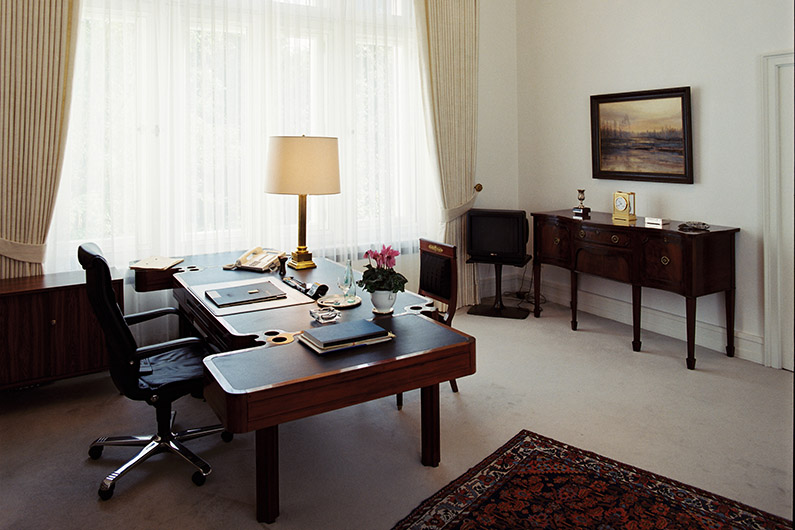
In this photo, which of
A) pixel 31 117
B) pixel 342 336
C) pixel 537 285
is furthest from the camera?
pixel 537 285

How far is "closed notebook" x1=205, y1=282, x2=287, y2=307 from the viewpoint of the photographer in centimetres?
292

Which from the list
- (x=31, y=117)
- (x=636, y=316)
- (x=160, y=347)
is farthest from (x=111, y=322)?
(x=636, y=316)

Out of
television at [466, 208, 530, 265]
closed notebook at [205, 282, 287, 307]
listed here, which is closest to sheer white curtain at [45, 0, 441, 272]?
television at [466, 208, 530, 265]

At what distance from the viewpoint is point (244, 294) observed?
9.98 ft

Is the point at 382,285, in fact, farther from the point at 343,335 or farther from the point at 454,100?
the point at 454,100

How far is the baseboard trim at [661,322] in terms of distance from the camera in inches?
160

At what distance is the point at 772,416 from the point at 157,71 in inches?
174

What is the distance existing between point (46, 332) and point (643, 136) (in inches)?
173

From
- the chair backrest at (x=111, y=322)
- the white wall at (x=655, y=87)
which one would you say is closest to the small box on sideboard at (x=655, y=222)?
Result: the white wall at (x=655, y=87)

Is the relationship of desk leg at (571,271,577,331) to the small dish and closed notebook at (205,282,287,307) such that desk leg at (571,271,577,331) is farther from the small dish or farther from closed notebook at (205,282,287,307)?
closed notebook at (205,282,287,307)

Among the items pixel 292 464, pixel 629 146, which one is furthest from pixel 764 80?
pixel 292 464

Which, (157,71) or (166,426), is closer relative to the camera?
(166,426)

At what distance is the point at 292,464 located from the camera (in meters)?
2.81

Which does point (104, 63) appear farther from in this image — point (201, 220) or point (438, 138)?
point (438, 138)
